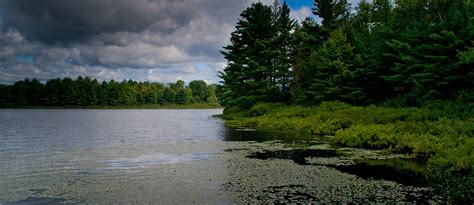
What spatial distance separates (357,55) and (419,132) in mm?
23643

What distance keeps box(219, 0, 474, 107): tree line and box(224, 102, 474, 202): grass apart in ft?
12.2

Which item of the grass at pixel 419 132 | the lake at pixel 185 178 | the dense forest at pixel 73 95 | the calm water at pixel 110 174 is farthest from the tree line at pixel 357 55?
the dense forest at pixel 73 95

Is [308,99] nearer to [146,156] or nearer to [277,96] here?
[277,96]

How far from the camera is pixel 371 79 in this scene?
40.6 m

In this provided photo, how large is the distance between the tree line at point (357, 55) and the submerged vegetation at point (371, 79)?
11 cm

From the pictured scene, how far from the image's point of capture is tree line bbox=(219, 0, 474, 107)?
28.8 metres

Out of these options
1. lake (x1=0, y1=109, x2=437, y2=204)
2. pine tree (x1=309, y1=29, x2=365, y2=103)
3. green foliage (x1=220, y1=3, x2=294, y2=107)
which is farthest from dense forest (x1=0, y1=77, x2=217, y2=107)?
lake (x1=0, y1=109, x2=437, y2=204)

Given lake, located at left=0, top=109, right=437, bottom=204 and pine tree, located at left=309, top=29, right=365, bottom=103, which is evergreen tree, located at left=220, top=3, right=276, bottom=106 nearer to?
pine tree, located at left=309, top=29, right=365, bottom=103

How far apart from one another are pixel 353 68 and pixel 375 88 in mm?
4143

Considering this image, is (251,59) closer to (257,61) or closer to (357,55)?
(257,61)

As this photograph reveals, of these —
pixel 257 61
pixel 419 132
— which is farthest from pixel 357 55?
pixel 419 132

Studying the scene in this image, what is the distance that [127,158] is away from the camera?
18.6 meters

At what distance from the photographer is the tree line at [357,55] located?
2880 centimetres

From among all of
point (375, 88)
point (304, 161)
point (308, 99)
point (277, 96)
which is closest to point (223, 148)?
point (304, 161)
